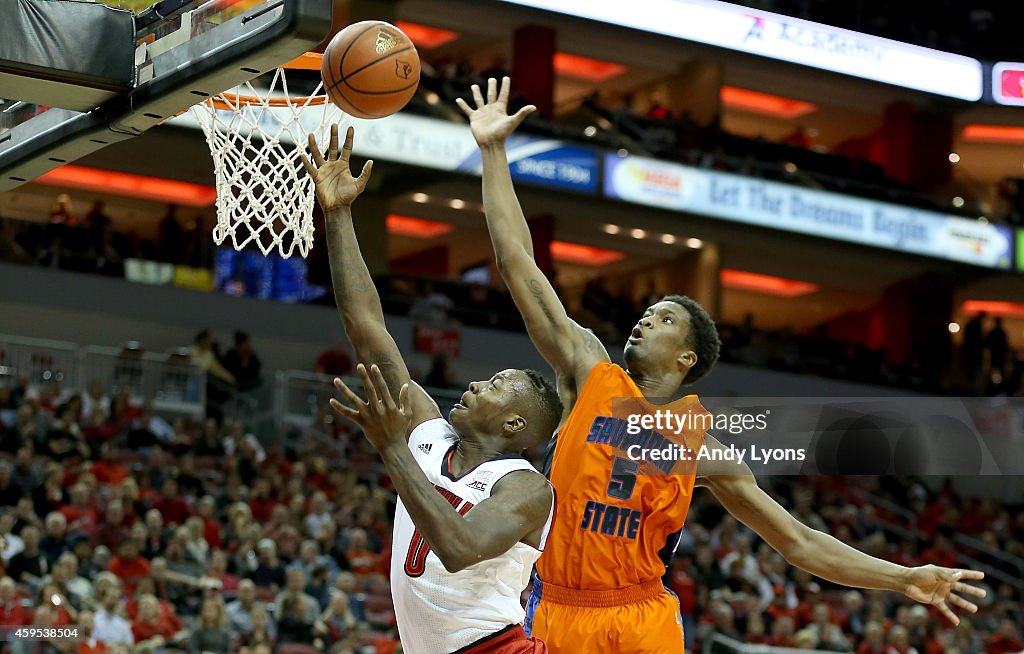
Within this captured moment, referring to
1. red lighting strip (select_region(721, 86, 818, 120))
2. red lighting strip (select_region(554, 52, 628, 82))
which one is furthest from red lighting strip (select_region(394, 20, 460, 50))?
red lighting strip (select_region(721, 86, 818, 120))

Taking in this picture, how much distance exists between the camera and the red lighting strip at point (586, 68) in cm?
2494

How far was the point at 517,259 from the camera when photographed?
452 centimetres

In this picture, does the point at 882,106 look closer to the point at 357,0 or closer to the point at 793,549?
the point at 357,0

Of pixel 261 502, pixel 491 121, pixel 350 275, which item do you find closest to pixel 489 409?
pixel 350 275

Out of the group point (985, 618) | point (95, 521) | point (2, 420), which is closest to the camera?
point (95, 521)

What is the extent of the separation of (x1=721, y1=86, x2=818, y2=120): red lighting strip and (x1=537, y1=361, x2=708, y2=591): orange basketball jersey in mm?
22617

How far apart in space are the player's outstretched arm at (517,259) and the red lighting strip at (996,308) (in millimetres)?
24274

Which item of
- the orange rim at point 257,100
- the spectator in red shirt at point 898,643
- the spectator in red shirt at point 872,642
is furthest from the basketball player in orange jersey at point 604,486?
the spectator in red shirt at point 898,643

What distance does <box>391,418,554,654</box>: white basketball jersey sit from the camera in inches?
151

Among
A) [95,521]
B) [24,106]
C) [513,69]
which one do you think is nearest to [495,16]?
[513,69]

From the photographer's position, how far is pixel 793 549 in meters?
4.75

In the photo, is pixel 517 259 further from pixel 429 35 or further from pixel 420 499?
pixel 429 35

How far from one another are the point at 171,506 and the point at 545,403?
780cm

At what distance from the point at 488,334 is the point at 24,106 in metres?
14.1
